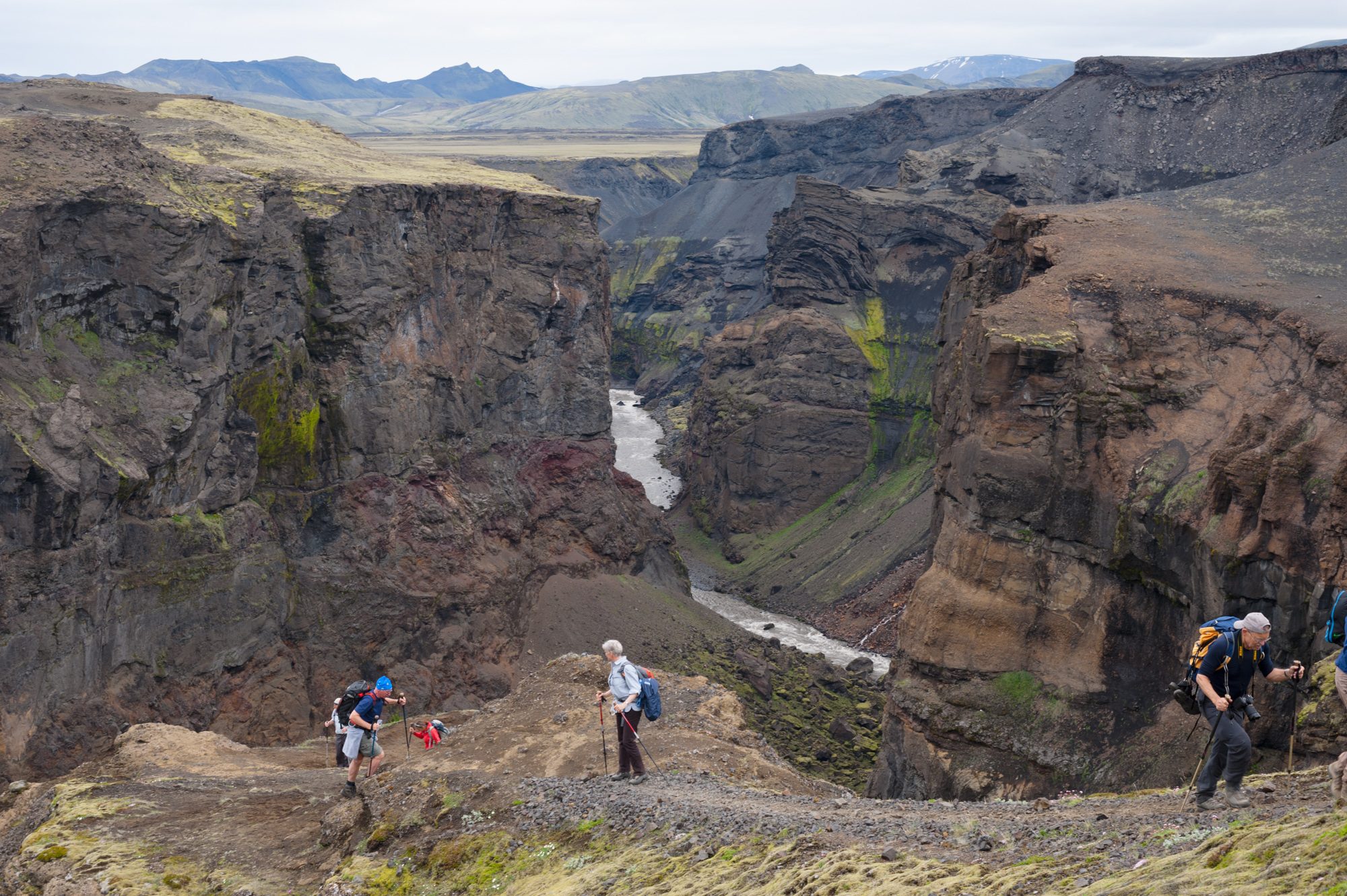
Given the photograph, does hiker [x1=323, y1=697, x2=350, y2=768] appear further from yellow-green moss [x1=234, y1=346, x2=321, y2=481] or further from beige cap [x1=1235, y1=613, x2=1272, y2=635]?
yellow-green moss [x1=234, y1=346, x2=321, y2=481]

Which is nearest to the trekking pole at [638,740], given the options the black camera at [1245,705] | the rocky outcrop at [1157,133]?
the black camera at [1245,705]

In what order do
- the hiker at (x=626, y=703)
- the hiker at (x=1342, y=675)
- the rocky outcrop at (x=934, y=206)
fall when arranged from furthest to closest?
the rocky outcrop at (x=934, y=206) → the hiker at (x=626, y=703) → the hiker at (x=1342, y=675)

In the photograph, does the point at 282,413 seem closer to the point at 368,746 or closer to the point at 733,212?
the point at 368,746

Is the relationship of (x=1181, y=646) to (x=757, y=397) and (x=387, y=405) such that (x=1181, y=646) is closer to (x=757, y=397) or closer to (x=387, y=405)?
(x=387, y=405)

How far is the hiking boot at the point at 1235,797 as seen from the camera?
51.1ft

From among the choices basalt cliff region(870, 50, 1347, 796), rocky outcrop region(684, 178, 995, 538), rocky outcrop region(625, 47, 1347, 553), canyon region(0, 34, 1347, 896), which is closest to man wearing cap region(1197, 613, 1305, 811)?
canyon region(0, 34, 1347, 896)

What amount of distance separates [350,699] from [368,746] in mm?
968

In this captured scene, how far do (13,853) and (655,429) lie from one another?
89.1 m

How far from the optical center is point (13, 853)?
2397 cm

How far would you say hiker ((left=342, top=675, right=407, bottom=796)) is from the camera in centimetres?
2353

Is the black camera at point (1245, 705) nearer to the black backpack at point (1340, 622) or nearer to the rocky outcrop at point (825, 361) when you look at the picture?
the black backpack at point (1340, 622)

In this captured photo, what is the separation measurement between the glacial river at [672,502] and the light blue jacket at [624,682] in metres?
40.5

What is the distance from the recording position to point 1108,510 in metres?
34.1

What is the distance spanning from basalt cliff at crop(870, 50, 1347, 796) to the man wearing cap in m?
12.2
